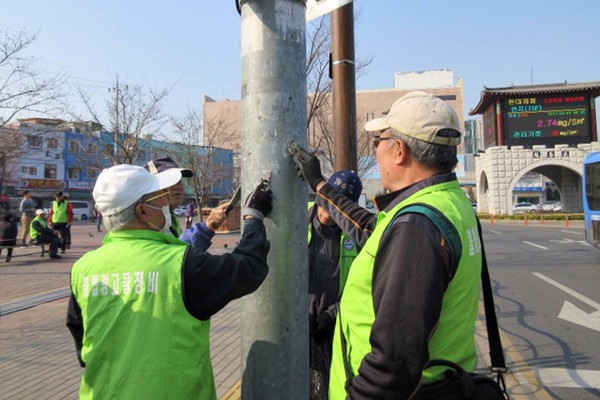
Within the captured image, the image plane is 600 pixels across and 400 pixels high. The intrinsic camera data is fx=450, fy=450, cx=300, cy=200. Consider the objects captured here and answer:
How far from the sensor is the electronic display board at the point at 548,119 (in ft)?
115

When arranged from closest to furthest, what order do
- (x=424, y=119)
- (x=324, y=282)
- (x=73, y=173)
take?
(x=424, y=119) < (x=324, y=282) < (x=73, y=173)

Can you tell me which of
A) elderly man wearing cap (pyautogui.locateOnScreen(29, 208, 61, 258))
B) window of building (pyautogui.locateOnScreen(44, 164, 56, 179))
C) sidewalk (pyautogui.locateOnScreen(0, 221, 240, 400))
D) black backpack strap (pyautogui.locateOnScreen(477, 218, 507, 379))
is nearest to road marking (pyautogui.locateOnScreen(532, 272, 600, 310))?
sidewalk (pyautogui.locateOnScreen(0, 221, 240, 400))

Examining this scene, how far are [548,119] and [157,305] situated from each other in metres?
40.0

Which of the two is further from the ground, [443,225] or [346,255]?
[443,225]

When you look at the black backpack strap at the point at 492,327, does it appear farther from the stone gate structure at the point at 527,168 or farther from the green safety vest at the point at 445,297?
the stone gate structure at the point at 527,168

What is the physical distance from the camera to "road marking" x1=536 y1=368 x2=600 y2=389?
13.5 ft

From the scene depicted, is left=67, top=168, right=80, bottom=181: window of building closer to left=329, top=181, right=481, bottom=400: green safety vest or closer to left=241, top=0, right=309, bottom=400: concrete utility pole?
left=241, top=0, right=309, bottom=400: concrete utility pole

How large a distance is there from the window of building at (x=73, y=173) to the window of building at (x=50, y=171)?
147cm

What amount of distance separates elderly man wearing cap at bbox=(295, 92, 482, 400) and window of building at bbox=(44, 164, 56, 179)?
168 feet

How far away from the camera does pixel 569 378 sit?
4.27m

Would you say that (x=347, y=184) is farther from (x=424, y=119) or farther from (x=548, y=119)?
(x=548, y=119)

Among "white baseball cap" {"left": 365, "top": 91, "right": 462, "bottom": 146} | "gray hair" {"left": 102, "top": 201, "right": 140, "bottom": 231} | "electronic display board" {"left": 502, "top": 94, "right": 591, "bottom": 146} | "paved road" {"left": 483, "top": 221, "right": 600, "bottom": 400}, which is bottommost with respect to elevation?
"paved road" {"left": 483, "top": 221, "right": 600, "bottom": 400}

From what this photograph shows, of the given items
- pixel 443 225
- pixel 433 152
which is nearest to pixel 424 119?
pixel 433 152

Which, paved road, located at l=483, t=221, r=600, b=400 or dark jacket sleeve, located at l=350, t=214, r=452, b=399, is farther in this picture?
paved road, located at l=483, t=221, r=600, b=400
